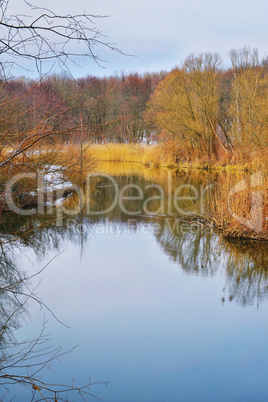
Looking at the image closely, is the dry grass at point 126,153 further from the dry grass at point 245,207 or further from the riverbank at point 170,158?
the dry grass at point 245,207

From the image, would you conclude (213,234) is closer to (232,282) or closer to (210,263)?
(210,263)

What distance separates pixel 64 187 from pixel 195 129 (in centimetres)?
1055

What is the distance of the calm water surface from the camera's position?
3.97 m

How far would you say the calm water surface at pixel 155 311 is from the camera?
3.97m

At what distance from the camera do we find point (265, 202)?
800cm

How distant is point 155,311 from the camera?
544 cm

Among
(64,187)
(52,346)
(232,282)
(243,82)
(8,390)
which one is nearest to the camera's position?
(8,390)

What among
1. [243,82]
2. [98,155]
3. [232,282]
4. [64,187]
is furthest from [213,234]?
[98,155]

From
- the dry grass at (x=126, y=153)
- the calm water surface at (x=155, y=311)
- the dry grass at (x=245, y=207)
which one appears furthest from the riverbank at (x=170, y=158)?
the calm water surface at (x=155, y=311)

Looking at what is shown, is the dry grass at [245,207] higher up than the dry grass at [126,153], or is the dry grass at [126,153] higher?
the dry grass at [126,153]

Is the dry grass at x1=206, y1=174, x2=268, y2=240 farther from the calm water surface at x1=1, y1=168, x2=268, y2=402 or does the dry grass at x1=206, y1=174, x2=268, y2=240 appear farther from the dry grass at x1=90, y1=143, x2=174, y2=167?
the dry grass at x1=90, y1=143, x2=174, y2=167

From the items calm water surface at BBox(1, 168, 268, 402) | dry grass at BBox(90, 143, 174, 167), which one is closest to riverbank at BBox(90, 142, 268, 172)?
dry grass at BBox(90, 143, 174, 167)

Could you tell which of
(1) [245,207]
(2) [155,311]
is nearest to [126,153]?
(1) [245,207]

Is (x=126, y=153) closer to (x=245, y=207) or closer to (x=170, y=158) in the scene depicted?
(x=170, y=158)
